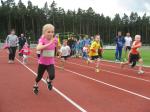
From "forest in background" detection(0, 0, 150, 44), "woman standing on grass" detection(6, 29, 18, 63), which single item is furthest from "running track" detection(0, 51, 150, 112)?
"forest in background" detection(0, 0, 150, 44)

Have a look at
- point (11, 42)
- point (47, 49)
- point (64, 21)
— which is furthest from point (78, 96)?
point (64, 21)

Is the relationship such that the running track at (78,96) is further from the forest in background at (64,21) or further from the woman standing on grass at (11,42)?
the forest in background at (64,21)

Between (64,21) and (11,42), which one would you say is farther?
(64,21)

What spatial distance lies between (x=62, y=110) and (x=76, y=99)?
1.50m

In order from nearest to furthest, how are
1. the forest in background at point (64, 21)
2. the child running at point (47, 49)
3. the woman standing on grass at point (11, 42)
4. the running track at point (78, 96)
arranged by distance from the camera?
the running track at point (78, 96), the child running at point (47, 49), the woman standing on grass at point (11, 42), the forest in background at point (64, 21)

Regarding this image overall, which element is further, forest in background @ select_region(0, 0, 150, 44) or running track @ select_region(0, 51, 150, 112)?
forest in background @ select_region(0, 0, 150, 44)

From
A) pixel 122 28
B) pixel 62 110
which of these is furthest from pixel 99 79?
pixel 122 28

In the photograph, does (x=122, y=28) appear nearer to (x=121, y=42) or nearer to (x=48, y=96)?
(x=121, y=42)

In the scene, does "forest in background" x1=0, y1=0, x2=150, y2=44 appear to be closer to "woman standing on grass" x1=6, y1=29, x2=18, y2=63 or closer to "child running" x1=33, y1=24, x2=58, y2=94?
"woman standing on grass" x1=6, y1=29, x2=18, y2=63

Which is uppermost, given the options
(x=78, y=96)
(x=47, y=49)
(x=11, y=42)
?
(x=11, y=42)

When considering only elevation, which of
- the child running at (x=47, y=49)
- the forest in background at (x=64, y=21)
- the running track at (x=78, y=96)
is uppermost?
the forest in background at (x=64, y=21)

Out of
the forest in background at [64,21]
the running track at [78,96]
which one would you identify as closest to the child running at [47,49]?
the running track at [78,96]

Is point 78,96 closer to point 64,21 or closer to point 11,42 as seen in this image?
point 11,42

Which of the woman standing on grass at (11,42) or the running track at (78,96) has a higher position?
the woman standing on grass at (11,42)
